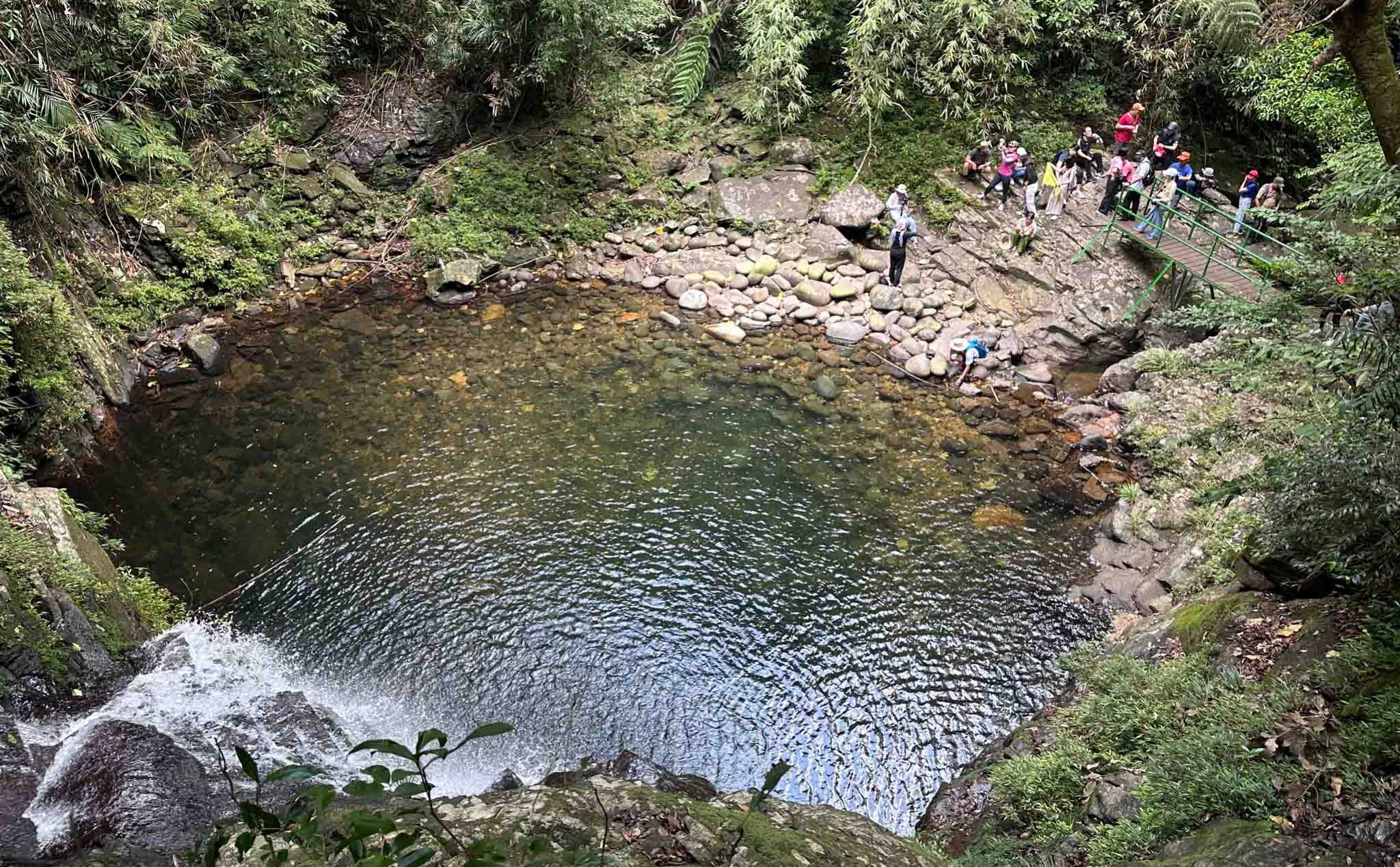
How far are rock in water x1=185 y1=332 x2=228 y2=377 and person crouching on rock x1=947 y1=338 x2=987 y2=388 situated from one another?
1215 cm

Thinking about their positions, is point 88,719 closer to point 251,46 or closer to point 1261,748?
point 1261,748

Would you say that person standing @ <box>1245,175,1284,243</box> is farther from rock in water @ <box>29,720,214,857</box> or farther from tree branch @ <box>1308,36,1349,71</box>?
rock in water @ <box>29,720,214,857</box>

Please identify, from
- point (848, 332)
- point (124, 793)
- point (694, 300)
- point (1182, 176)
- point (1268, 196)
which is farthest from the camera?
point (694, 300)

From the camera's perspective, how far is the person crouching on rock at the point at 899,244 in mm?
15180

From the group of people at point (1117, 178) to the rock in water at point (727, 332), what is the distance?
17.6 ft

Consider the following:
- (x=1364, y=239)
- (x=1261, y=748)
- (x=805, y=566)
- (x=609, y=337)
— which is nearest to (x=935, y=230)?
(x=609, y=337)

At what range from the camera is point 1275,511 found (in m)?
6.19

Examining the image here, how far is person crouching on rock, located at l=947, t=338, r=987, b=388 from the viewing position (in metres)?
14.1

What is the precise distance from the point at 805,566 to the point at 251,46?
14.9 meters

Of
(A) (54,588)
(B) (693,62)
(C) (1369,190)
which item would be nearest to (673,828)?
(C) (1369,190)

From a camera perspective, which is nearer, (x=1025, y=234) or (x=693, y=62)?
(x=1025, y=234)

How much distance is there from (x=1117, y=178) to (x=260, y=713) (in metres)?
15.6

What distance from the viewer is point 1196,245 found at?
46.8 feet

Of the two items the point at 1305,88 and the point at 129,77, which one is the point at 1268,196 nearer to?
the point at 1305,88
